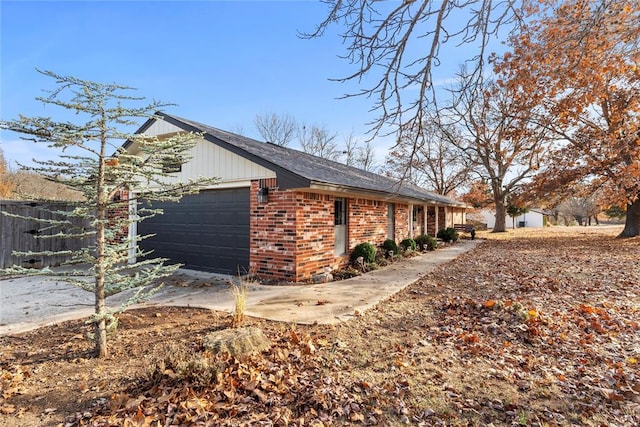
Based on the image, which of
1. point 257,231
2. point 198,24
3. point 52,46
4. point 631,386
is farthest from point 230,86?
point 631,386

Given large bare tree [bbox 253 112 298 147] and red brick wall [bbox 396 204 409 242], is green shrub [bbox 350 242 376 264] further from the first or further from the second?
large bare tree [bbox 253 112 298 147]

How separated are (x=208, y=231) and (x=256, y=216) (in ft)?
5.53

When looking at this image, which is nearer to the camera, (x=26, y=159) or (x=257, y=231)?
(x=26, y=159)

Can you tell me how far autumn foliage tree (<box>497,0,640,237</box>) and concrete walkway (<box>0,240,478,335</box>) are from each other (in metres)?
5.02

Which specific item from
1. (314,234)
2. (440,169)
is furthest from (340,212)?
(440,169)

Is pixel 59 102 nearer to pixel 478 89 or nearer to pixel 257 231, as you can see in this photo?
pixel 257 231

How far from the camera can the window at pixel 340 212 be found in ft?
28.8

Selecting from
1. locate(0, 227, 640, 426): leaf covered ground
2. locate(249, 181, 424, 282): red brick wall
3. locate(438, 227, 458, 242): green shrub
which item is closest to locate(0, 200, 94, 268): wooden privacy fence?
locate(249, 181, 424, 282): red brick wall

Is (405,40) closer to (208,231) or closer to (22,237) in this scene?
(208,231)

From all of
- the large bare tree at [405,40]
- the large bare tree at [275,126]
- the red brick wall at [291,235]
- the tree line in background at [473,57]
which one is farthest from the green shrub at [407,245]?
the large bare tree at [275,126]

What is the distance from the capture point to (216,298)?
230 inches

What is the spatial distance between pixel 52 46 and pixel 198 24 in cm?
298

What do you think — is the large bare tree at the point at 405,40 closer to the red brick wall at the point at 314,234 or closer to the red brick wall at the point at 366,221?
the red brick wall at the point at 314,234

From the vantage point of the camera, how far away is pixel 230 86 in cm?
1428
